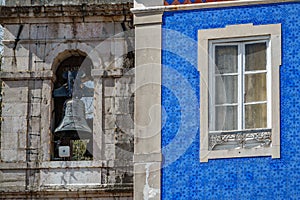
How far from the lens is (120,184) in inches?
940

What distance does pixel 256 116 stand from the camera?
64.6ft

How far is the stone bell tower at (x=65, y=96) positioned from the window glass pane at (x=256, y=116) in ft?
15.1

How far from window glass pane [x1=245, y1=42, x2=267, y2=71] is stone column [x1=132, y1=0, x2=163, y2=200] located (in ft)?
4.27

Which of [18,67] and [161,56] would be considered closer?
[161,56]

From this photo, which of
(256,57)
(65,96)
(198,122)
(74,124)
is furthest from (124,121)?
(256,57)

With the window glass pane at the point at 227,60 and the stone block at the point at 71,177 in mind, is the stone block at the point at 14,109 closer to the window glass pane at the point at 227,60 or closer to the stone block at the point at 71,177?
the stone block at the point at 71,177

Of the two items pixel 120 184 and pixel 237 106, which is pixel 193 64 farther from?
pixel 120 184

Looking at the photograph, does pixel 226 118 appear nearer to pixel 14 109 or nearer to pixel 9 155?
pixel 9 155

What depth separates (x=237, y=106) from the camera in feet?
65.0

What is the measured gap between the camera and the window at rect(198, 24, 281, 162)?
19.5 metres

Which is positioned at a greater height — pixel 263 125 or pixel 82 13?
pixel 82 13

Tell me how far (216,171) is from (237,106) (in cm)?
98

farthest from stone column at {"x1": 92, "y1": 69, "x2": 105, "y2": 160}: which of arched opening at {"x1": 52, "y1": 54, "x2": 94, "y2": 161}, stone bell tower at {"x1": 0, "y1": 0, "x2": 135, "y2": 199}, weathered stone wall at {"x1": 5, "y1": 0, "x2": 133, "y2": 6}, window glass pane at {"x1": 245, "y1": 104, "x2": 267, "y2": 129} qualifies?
window glass pane at {"x1": 245, "y1": 104, "x2": 267, "y2": 129}

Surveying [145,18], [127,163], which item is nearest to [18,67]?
[127,163]
